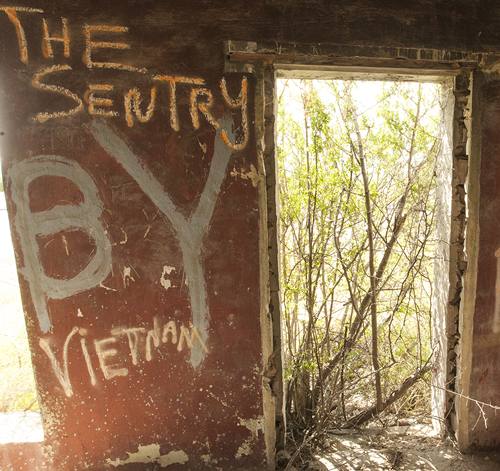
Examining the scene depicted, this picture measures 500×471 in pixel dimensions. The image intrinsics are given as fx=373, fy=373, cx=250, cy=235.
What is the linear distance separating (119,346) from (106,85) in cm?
138

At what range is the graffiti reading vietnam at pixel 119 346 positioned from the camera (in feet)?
6.65

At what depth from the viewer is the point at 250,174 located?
2018mm

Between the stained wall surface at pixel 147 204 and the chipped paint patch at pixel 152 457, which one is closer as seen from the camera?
the stained wall surface at pixel 147 204

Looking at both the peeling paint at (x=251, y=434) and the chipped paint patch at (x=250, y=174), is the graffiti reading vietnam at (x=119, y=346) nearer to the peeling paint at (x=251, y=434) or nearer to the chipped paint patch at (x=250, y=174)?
the peeling paint at (x=251, y=434)

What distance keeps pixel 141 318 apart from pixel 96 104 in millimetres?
1141

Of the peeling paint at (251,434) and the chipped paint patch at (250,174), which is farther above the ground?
the chipped paint patch at (250,174)

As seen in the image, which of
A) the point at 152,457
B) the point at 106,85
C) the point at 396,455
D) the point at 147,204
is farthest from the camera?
→ the point at 396,455

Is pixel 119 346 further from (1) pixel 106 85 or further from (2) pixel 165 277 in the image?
(1) pixel 106 85

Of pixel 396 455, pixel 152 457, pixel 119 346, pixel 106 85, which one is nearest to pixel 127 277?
pixel 119 346

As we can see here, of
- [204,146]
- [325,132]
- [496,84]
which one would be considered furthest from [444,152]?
[204,146]

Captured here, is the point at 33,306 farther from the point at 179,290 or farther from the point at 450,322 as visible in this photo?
the point at 450,322

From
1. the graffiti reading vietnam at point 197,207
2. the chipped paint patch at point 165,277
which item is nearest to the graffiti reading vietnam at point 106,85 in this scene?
the graffiti reading vietnam at point 197,207

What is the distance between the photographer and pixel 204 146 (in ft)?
6.44

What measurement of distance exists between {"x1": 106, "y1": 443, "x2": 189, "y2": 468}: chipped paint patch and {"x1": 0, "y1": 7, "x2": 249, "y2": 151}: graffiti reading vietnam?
1.83 meters
